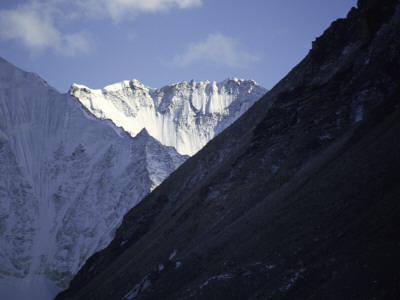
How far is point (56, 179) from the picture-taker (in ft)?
530

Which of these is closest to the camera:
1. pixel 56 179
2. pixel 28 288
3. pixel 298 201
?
pixel 298 201

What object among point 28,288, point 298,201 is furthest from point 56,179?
point 298,201

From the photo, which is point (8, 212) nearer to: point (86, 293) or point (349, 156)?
point (86, 293)

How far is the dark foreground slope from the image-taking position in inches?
707

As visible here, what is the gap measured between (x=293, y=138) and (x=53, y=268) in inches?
4237

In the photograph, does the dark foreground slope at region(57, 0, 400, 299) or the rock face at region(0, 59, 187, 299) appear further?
the rock face at region(0, 59, 187, 299)

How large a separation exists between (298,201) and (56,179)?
147 metres

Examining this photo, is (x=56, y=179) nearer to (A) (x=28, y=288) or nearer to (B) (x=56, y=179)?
(B) (x=56, y=179)

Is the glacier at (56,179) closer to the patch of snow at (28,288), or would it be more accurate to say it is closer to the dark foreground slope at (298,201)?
the patch of snow at (28,288)

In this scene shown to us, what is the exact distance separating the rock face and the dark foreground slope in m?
72.5

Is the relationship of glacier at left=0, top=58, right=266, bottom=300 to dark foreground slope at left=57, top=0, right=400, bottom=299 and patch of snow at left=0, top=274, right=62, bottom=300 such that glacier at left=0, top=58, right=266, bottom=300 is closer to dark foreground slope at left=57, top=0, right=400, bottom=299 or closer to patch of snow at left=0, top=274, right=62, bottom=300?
patch of snow at left=0, top=274, right=62, bottom=300

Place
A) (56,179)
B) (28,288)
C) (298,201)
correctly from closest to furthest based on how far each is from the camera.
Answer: (298,201) → (28,288) → (56,179)

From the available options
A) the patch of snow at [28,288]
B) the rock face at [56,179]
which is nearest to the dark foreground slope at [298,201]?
the patch of snow at [28,288]

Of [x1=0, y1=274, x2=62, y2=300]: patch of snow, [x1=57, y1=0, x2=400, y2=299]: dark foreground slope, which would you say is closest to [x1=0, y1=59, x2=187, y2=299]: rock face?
[x1=0, y1=274, x2=62, y2=300]: patch of snow
